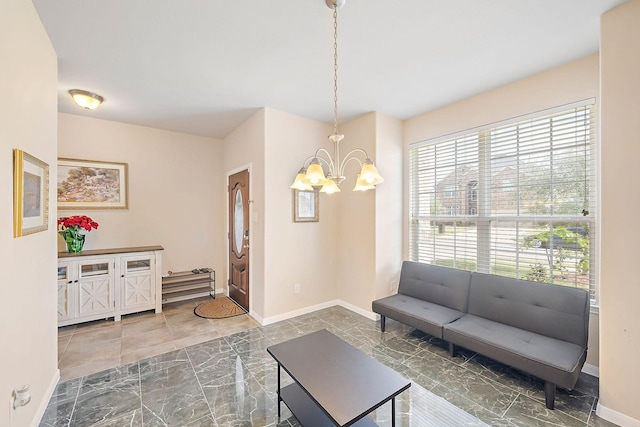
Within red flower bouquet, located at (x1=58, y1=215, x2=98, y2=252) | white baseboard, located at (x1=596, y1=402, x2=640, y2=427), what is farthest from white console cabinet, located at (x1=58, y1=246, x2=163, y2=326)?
white baseboard, located at (x1=596, y1=402, x2=640, y2=427)

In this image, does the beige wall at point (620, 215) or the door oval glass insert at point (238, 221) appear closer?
the beige wall at point (620, 215)

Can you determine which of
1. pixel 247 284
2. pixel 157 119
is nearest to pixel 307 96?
pixel 157 119

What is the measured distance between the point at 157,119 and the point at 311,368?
3.89m

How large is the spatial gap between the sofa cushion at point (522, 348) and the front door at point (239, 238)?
274cm

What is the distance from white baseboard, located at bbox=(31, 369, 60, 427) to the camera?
1768mm

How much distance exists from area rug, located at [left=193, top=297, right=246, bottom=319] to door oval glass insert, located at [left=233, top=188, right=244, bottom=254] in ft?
2.72

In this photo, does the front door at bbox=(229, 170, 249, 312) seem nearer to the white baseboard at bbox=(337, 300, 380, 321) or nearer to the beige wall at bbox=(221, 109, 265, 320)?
the beige wall at bbox=(221, 109, 265, 320)

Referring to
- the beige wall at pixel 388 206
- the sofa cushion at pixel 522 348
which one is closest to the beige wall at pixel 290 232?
the beige wall at pixel 388 206

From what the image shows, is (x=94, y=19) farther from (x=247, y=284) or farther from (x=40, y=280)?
(x=247, y=284)

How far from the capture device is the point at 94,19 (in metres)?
1.86

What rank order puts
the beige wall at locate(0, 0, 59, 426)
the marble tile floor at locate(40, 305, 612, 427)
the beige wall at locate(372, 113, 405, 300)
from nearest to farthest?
the beige wall at locate(0, 0, 59, 426), the marble tile floor at locate(40, 305, 612, 427), the beige wall at locate(372, 113, 405, 300)

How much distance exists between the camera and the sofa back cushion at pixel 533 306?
2.19 metres

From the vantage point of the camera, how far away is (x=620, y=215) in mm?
1784

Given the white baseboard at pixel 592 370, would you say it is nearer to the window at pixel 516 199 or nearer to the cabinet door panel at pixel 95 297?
the window at pixel 516 199
